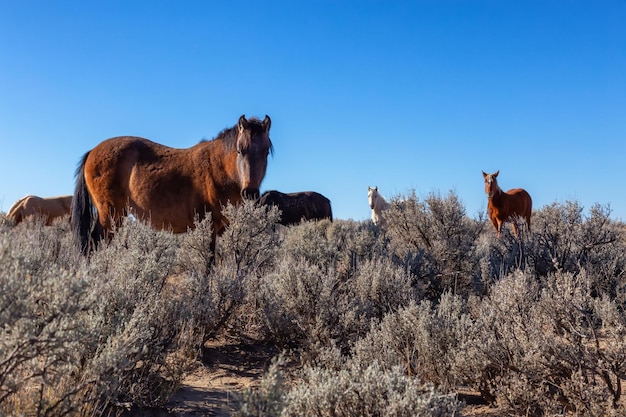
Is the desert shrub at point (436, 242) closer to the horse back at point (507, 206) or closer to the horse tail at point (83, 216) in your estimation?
the horse tail at point (83, 216)

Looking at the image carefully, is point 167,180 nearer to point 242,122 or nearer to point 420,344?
A: point 242,122

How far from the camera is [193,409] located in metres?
3.17

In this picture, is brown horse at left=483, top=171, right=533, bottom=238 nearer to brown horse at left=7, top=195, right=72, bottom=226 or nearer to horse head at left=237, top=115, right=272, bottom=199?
horse head at left=237, top=115, right=272, bottom=199

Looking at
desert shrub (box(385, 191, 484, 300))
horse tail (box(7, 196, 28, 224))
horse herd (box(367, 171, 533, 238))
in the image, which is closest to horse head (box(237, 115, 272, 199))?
desert shrub (box(385, 191, 484, 300))

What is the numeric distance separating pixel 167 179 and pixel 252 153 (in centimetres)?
130

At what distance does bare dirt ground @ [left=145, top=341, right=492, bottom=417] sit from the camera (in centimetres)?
315

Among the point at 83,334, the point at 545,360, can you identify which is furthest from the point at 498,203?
the point at 83,334

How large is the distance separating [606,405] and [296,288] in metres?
2.59

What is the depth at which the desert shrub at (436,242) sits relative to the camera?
20.9 feet

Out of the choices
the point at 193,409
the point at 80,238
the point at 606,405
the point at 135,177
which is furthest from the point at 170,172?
the point at 606,405

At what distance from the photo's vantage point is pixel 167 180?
602 cm

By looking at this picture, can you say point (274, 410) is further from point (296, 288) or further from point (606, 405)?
point (296, 288)

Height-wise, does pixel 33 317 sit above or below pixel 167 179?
below


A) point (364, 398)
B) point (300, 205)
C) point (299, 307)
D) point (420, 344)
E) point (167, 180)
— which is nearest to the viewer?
point (364, 398)
